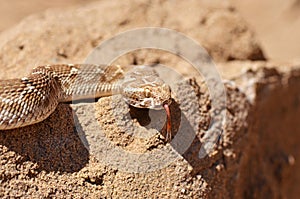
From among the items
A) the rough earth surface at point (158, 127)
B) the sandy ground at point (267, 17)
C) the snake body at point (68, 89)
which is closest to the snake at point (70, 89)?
the snake body at point (68, 89)

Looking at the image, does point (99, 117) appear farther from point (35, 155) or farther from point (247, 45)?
point (247, 45)

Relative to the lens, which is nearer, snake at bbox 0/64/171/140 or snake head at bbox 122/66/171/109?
snake at bbox 0/64/171/140

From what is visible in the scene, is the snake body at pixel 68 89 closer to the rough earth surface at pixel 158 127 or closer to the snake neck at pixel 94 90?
the snake neck at pixel 94 90

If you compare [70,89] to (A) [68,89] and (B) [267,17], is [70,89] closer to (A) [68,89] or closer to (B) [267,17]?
(A) [68,89]

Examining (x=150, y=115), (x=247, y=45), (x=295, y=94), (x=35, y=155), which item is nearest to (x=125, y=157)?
(x=150, y=115)

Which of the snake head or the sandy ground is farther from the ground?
the sandy ground

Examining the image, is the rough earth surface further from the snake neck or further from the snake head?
the snake neck

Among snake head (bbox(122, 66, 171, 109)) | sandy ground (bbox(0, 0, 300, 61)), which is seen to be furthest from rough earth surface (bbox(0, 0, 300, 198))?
sandy ground (bbox(0, 0, 300, 61))
